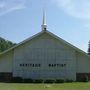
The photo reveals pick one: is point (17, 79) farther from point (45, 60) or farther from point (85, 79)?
point (85, 79)

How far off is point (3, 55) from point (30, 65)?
396cm

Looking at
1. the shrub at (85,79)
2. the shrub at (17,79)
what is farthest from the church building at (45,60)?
the shrub at (17,79)

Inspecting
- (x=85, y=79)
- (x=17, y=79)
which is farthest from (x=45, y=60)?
(x=85, y=79)

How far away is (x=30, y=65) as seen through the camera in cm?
4819

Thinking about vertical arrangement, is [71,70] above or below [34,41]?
below

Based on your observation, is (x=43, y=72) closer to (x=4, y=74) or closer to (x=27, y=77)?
(x=27, y=77)

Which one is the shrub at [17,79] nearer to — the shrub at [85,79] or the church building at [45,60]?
the church building at [45,60]

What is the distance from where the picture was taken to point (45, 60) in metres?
48.3

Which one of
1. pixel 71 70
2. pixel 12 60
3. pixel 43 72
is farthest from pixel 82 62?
pixel 12 60

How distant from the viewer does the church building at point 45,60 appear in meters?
48.1

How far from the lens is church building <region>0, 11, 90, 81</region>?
158 ft

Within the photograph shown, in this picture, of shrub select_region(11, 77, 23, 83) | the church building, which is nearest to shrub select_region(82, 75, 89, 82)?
the church building

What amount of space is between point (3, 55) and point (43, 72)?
590cm

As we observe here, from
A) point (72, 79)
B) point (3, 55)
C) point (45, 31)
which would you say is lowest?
point (72, 79)
